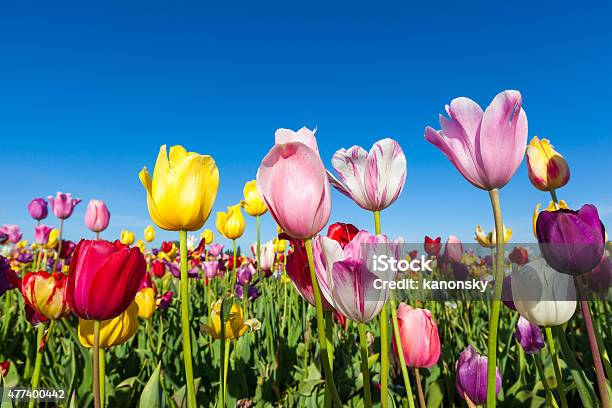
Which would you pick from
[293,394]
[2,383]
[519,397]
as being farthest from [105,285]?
[519,397]

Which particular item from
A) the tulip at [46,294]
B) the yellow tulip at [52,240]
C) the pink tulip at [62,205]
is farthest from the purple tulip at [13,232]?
the tulip at [46,294]

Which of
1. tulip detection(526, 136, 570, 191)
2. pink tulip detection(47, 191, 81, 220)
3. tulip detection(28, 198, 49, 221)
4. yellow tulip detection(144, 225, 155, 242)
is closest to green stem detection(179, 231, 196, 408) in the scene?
tulip detection(526, 136, 570, 191)

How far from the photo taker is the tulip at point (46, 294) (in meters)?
1.29

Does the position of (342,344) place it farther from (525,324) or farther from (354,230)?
(354,230)

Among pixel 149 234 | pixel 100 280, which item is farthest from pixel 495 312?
pixel 149 234

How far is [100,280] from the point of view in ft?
3.00

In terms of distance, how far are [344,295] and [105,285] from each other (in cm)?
55

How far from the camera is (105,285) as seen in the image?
92 centimetres

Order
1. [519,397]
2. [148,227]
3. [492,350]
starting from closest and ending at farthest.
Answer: [492,350] < [519,397] < [148,227]

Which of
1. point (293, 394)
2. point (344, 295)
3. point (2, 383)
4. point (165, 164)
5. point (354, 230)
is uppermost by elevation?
point (165, 164)

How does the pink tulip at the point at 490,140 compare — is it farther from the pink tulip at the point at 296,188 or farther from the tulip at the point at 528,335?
the tulip at the point at 528,335

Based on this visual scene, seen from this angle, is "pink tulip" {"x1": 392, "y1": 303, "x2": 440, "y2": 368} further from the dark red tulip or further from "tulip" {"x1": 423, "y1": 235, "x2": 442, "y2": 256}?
"tulip" {"x1": 423, "y1": 235, "x2": 442, "y2": 256}

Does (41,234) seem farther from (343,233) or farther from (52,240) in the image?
(343,233)

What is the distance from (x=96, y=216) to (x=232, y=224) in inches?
64.4
